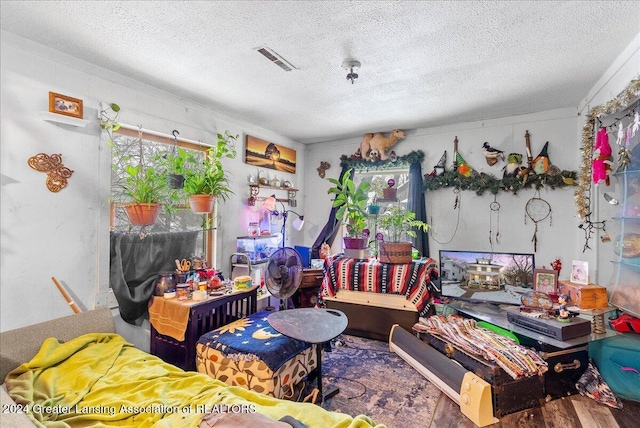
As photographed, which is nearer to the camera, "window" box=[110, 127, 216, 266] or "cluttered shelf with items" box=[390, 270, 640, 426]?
"cluttered shelf with items" box=[390, 270, 640, 426]

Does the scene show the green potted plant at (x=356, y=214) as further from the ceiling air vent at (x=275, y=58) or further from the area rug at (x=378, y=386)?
the ceiling air vent at (x=275, y=58)

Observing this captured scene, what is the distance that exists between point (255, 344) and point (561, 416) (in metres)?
2.00

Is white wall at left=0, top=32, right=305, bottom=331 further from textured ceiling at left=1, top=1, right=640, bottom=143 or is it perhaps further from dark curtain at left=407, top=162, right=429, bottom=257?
dark curtain at left=407, top=162, right=429, bottom=257

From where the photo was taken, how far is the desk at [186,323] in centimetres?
220

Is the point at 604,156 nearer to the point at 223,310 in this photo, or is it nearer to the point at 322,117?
the point at 322,117

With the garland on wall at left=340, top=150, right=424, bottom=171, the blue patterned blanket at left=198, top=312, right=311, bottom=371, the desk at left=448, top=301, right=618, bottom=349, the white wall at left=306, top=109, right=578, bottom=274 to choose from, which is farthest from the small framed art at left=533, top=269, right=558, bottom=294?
the blue patterned blanket at left=198, top=312, right=311, bottom=371

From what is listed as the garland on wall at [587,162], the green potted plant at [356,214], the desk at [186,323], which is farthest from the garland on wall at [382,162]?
the desk at [186,323]

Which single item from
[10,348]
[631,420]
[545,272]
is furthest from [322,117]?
[631,420]

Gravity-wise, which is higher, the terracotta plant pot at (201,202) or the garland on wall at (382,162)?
the garland on wall at (382,162)

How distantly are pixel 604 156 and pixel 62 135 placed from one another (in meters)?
3.97

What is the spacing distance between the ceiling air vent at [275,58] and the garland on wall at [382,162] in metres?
2.09

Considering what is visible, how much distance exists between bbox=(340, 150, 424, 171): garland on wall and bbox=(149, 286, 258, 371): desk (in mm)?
2464

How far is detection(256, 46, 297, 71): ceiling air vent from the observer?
2000mm

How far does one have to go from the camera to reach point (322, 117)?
3402 millimetres
